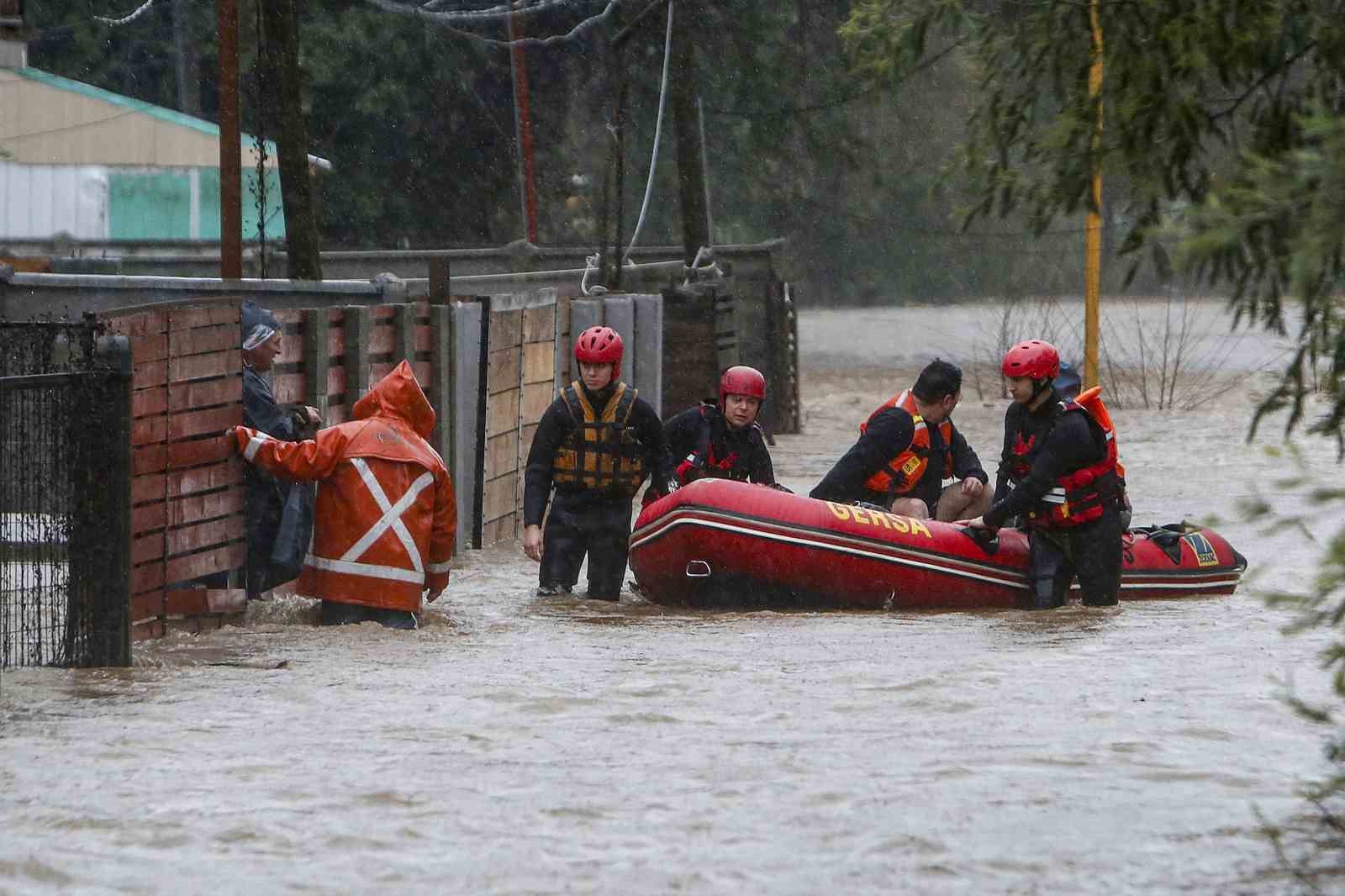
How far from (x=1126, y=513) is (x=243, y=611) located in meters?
4.74

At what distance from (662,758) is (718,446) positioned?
4556mm

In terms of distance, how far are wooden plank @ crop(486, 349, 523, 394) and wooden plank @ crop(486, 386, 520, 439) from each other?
0.17 ft

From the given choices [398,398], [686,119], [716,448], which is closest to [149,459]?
[398,398]

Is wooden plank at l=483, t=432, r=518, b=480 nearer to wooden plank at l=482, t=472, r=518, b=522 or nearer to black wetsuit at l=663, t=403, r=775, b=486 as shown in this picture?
wooden plank at l=482, t=472, r=518, b=522

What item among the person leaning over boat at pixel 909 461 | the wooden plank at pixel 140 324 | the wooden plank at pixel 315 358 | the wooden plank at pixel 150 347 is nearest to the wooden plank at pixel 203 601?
the wooden plank at pixel 150 347

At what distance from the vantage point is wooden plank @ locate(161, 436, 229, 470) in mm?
7959

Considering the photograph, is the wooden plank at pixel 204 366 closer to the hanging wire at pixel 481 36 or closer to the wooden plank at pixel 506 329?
the wooden plank at pixel 506 329

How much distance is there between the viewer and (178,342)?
7.96m

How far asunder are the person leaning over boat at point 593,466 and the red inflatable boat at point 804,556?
0.18m

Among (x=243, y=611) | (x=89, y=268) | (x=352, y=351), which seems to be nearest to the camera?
(x=243, y=611)

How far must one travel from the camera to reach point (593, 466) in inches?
395

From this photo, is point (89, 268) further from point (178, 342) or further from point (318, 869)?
point (318, 869)

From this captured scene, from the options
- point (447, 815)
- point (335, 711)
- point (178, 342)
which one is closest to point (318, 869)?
point (447, 815)

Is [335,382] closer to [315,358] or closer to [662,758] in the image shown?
[315,358]
